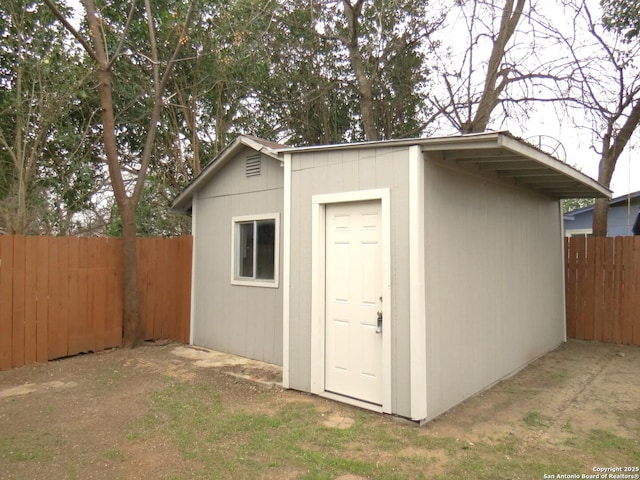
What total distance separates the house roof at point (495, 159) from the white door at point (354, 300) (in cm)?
81

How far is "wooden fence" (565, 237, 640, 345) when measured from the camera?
7.76 meters

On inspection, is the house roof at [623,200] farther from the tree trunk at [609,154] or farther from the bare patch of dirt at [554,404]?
the bare patch of dirt at [554,404]

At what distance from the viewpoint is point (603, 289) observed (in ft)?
26.6

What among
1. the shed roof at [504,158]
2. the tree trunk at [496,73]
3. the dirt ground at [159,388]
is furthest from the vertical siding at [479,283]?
the tree trunk at [496,73]

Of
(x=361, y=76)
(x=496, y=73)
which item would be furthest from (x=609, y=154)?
(x=361, y=76)

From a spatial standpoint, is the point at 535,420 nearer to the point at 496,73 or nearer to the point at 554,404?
the point at 554,404

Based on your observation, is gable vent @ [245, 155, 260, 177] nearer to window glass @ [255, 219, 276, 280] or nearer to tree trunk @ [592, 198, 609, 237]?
window glass @ [255, 219, 276, 280]

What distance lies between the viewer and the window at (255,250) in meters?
6.66

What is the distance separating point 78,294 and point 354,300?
458cm

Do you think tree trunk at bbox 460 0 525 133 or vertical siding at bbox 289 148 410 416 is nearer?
vertical siding at bbox 289 148 410 416

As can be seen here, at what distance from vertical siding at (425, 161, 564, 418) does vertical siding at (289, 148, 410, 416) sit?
0.83ft

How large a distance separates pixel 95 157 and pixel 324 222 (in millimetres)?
8972

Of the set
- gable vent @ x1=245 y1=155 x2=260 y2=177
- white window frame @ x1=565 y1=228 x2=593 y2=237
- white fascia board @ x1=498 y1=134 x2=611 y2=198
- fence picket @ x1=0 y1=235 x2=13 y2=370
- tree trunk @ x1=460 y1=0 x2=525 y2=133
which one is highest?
tree trunk @ x1=460 y1=0 x2=525 y2=133

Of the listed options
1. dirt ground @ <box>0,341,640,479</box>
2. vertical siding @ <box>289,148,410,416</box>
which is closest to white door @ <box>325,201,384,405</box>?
vertical siding @ <box>289,148,410,416</box>
